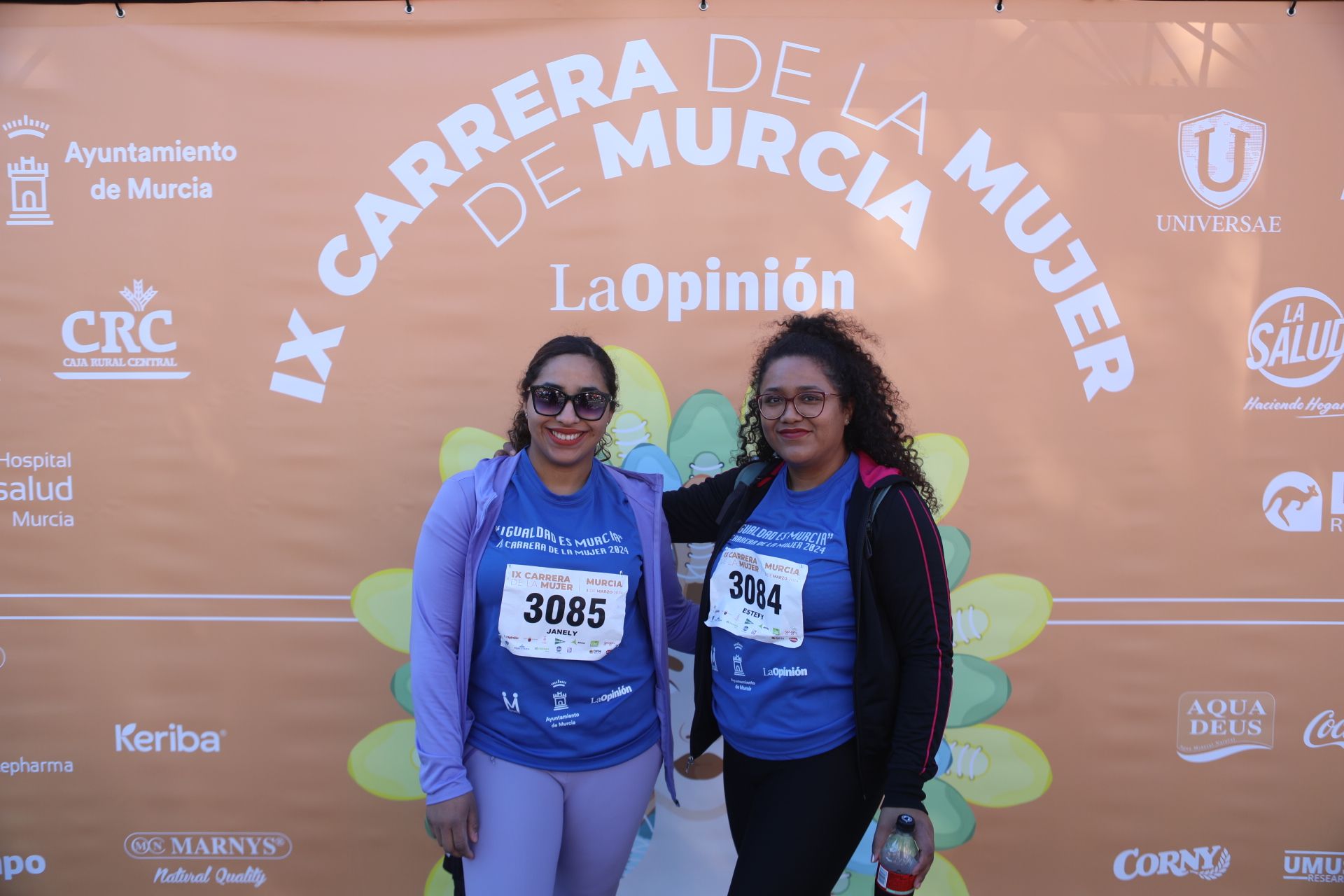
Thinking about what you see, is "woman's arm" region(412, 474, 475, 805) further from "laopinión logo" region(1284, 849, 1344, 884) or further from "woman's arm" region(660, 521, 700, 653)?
"laopinión logo" region(1284, 849, 1344, 884)

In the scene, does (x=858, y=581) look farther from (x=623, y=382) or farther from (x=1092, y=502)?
(x=1092, y=502)

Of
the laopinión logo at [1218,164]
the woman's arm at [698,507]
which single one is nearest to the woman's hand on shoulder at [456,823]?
the woman's arm at [698,507]

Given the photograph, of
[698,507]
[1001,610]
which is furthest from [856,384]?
[1001,610]

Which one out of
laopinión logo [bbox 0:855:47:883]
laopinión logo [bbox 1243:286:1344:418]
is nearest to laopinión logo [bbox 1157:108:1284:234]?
laopinión logo [bbox 1243:286:1344:418]

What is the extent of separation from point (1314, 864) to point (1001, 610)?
4.38ft

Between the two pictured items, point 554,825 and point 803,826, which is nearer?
point 803,826

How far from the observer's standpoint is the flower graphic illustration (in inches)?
103

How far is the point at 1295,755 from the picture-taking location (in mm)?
2641

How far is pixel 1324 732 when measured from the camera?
2639mm

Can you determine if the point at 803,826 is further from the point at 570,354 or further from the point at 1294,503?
the point at 1294,503

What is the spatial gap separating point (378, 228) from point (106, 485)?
1228mm

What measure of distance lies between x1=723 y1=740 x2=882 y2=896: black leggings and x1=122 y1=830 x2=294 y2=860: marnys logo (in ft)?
5.81

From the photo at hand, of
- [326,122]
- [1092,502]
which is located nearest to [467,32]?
[326,122]

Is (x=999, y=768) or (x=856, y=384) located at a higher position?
(x=856, y=384)
